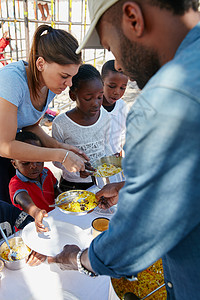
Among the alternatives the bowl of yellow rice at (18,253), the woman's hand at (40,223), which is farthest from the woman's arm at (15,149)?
the bowl of yellow rice at (18,253)

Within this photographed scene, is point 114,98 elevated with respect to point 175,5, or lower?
lower

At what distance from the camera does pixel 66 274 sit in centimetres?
107

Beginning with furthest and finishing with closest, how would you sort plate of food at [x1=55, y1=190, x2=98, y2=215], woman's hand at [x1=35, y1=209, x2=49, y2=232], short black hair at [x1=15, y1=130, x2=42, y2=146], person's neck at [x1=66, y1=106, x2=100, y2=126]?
person's neck at [x1=66, y1=106, x2=100, y2=126] → short black hair at [x1=15, y1=130, x2=42, y2=146] → plate of food at [x1=55, y1=190, x2=98, y2=215] → woman's hand at [x1=35, y1=209, x2=49, y2=232]

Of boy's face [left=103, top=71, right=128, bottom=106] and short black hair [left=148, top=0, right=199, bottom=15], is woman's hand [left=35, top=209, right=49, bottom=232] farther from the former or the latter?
boy's face [left=103, top=71, right=128, bottom=106]

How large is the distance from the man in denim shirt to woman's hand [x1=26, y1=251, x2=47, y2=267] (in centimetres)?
53

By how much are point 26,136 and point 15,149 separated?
25 centimetres

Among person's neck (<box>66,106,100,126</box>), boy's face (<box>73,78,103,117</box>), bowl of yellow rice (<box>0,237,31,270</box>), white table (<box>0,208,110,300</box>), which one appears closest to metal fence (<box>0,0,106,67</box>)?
boy's face (<box>73,78,103,117</box>)

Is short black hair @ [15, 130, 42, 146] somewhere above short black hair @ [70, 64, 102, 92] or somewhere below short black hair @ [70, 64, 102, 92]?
below

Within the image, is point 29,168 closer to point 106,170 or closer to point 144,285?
point 106,170

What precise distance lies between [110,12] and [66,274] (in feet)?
3.40

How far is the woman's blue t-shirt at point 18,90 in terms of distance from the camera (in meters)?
1.48

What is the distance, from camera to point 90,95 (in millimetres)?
1922

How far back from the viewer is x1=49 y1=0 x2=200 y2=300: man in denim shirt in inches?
18.0

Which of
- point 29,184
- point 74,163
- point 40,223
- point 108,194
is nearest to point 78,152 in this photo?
point 74,163
